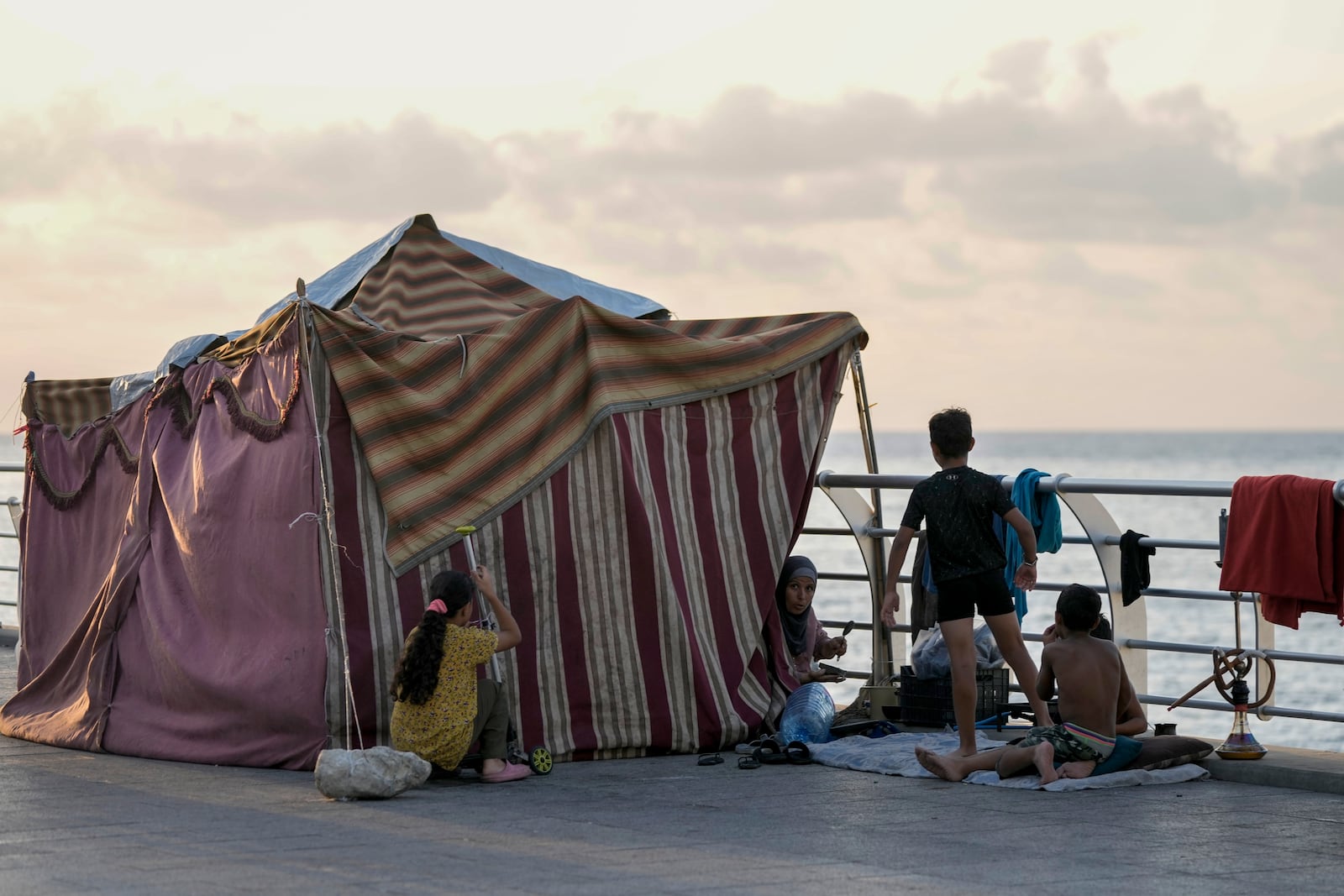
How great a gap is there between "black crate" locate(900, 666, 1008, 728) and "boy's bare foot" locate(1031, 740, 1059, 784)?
1.14m

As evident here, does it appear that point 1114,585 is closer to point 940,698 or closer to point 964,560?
point 940,698

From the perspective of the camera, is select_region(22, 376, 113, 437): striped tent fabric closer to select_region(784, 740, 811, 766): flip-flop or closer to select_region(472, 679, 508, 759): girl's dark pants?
select_region(472, 679, 508, 759): girl's dark pants

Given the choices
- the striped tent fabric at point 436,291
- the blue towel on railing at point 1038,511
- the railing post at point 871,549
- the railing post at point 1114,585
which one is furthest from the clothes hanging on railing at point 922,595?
the striped tent fabric at point 436,291

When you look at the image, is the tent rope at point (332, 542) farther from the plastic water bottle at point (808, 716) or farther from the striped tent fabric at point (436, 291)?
the plastic water bottle at point (808, 716)

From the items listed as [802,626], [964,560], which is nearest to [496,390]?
[802,626]

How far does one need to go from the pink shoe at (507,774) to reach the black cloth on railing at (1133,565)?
3.00 meters

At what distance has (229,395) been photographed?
8.38m

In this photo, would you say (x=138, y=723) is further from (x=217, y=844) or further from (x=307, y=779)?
(x=217, y=844)

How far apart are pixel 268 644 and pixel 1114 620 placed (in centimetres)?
410

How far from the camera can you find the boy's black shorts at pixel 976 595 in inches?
300

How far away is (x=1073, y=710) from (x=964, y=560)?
804mm

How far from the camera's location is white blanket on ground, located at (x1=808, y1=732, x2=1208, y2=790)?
24.0 feet

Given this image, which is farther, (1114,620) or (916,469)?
(916,469)

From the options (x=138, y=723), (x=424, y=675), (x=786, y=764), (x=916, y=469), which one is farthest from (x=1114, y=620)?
(x=916, y=469)
